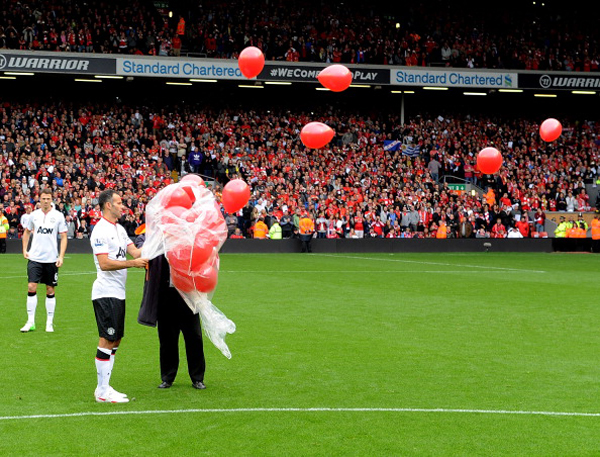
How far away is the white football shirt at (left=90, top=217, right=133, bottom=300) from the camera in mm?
8070

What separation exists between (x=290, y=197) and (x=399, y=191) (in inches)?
226

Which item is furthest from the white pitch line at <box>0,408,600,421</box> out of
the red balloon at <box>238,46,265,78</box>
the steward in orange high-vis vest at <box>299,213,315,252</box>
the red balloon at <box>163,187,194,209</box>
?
the steward in orange high-vis vest at <box>299,213,315,252</box>

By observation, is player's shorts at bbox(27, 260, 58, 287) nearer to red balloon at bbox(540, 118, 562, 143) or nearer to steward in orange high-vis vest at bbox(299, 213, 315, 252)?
Answer: red balloon at bbox(540, 118, 562, 143)

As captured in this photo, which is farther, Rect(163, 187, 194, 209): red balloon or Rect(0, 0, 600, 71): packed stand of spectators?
Rect(0, 0, 600, 71): packed stand of spectators

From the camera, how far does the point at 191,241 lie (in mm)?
7941

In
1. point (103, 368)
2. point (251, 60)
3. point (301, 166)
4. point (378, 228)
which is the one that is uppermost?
point (251, 60)

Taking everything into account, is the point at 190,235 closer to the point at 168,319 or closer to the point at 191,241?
the point at 191,241

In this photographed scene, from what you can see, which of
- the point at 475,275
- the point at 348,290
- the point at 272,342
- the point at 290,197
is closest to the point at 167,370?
the point at 272,342

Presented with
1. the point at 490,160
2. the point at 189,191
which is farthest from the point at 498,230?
the point at 189,191

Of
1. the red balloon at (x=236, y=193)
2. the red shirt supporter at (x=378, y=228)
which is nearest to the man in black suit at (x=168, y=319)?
the red balloon at (x=236, y=193)

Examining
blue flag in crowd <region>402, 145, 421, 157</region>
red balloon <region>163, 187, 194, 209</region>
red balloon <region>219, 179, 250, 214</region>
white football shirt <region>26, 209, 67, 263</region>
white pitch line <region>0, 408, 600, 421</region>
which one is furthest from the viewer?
blue flag in crowd <region>402, 145, 421, 157</region>

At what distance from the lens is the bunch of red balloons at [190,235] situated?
7.98 metres

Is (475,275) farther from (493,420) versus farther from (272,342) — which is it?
(493,420)

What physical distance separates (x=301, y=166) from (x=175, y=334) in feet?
109
